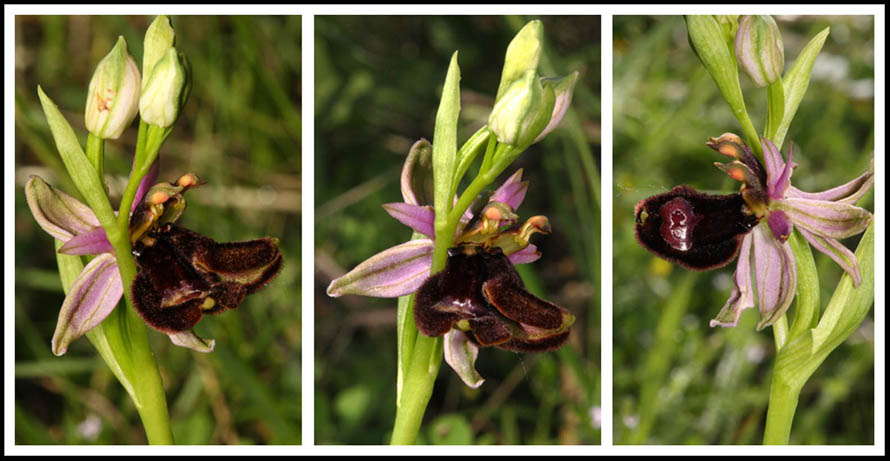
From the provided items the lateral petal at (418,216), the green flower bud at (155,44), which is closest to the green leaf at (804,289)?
the lateral petal at (418,216)

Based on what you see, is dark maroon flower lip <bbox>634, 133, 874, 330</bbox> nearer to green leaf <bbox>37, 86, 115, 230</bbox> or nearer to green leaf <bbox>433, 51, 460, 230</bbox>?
green leaf <bbox>433, 51, 460, 230</bbox>

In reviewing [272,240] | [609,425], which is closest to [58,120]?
[272,240]

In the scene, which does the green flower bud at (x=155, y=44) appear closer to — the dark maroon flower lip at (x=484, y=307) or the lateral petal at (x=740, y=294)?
the dark maroon flower lip at (x=484, y=307)

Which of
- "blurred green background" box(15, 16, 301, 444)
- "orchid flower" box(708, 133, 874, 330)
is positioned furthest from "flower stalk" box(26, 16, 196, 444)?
"orchid flower" box(708, 133, 874, 330)

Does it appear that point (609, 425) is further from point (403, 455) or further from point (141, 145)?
point (141, 145)

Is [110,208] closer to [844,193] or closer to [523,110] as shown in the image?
[523,110]

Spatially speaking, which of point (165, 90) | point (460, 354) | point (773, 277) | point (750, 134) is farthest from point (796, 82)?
point (165, 90)
